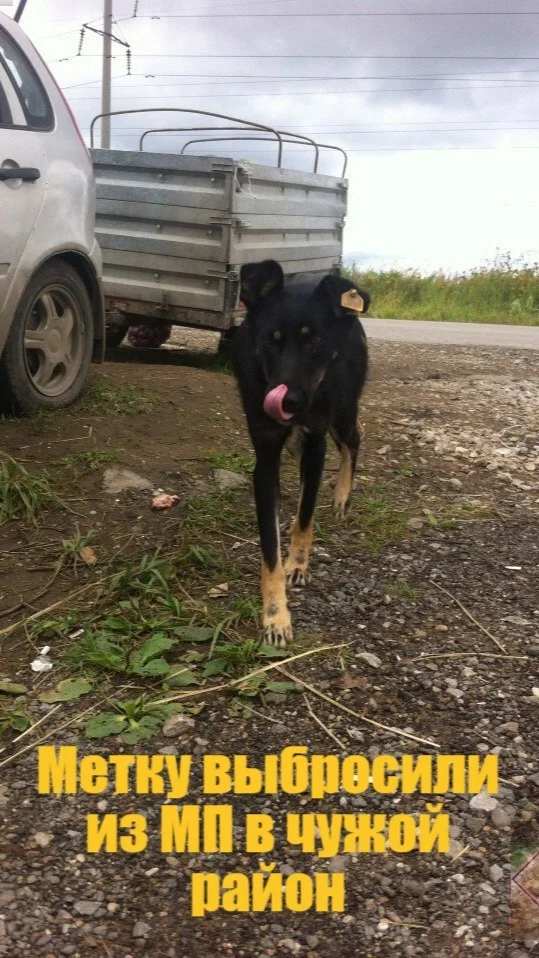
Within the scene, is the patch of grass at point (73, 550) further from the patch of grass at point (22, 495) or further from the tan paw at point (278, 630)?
the tan paw at point (278, 630)

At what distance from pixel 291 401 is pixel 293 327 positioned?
0.31m

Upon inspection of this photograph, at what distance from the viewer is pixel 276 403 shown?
10.6ft

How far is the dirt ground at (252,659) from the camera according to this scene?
215 cm

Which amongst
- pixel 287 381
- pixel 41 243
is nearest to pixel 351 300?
pixel 287 381

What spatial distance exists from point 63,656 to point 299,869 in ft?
4.31

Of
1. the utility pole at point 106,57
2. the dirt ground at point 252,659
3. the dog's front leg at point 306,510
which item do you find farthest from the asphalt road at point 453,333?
the utility pole at point 106,57

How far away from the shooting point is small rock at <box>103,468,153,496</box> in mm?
4547

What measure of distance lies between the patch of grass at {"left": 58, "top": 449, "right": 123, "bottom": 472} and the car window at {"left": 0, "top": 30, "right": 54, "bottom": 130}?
6.18 ft

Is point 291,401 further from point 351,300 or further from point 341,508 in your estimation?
point 341,508

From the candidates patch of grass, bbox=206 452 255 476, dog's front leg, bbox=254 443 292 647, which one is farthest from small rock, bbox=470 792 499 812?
patch of grass, bbox=206 452 255 476

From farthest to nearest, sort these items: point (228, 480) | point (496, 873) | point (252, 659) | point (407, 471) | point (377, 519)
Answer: point (407, 471) → point (228, 480) → point (377, 519) → point (252, 659) → point (496, 873)

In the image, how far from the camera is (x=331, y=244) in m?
9.83

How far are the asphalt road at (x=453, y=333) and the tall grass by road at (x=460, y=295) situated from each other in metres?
1.23

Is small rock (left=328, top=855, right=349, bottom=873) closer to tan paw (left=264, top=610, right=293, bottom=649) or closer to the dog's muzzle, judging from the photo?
→ tan paw (left=264, top=610, right=293, bottom=649)
